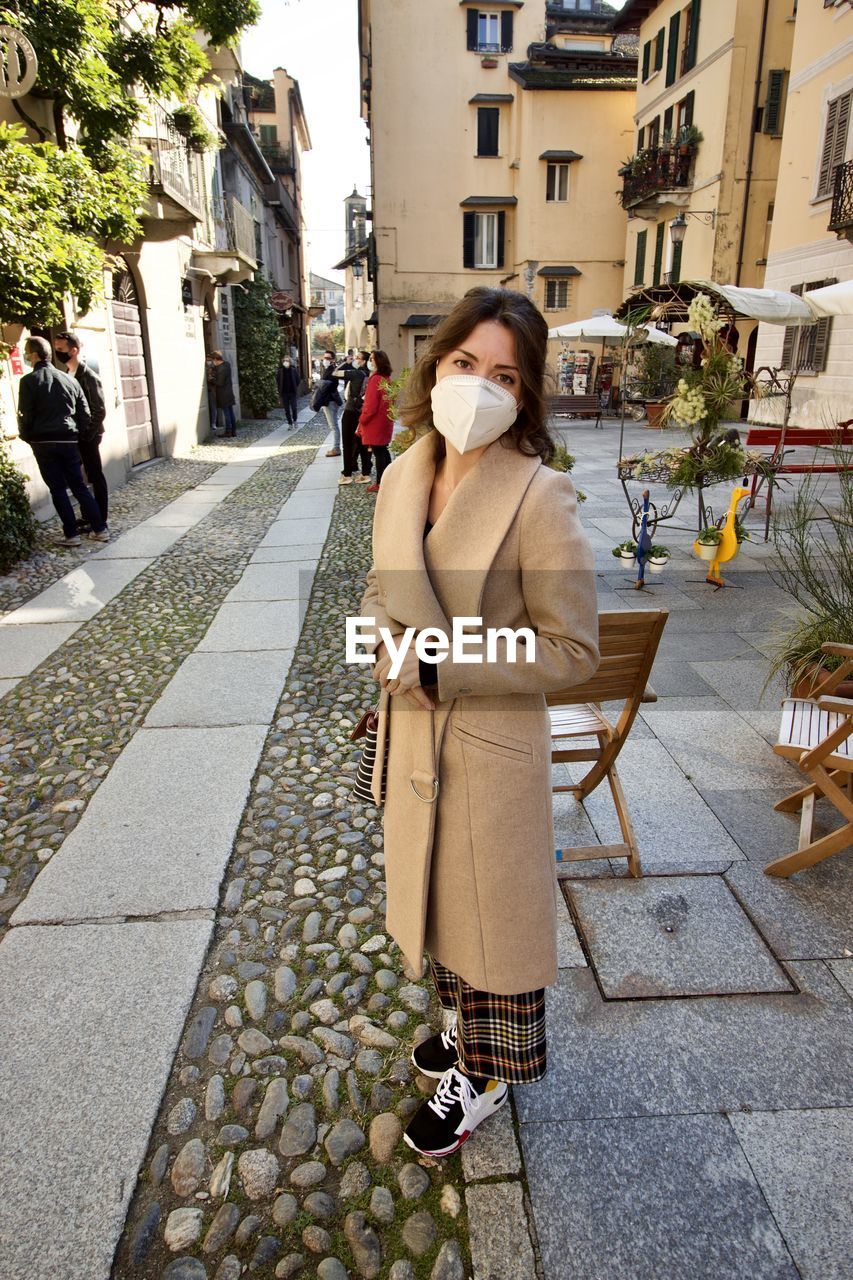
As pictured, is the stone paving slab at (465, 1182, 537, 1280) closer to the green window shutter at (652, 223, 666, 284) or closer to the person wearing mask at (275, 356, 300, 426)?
the person wearing mask at (275, 356, 300, 426)

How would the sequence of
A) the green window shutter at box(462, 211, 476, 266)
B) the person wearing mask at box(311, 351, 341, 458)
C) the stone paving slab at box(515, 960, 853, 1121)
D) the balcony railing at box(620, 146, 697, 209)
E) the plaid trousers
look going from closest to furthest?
the plaid trousers → the stone paving slab at box(515, 960, 853, 1121) → the person wearing mask at box(311, 351, 341, 458) → the balcony railing at box(620, 146, 697, 209) → the green window shutter at box(462, 211, 476, 266)

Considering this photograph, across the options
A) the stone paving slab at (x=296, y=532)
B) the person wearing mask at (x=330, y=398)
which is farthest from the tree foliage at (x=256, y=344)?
the stone paving slab at (x=296, y=532)

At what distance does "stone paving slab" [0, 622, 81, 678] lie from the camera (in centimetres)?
508

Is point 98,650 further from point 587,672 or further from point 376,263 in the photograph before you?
point 376,263

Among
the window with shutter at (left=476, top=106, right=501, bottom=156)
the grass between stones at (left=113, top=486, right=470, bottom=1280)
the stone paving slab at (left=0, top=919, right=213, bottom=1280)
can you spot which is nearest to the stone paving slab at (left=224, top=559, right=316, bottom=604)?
the grass between stones at (left=113, top=486, right=470, bottom=1280)

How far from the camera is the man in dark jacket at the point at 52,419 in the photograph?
24.0 ft

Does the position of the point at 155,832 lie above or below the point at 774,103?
below

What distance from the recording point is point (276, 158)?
3231 centimetres

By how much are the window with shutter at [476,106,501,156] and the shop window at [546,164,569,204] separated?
8.15 feet

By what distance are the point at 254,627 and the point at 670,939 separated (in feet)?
12.9

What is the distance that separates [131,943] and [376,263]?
3080cm

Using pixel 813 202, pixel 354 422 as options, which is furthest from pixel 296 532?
pixel 813 202

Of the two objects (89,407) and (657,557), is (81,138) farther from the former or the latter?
(657,557)

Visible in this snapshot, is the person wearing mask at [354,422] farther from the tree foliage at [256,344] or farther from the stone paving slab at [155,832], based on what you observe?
the tree foliage at [256,344]
